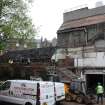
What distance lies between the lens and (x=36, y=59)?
147 ft

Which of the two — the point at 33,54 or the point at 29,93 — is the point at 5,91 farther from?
the point at 33,54

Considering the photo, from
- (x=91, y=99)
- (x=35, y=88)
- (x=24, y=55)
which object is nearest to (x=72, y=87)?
(x=91, y=99)

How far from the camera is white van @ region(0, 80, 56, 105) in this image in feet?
77.0

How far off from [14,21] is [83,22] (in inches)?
480

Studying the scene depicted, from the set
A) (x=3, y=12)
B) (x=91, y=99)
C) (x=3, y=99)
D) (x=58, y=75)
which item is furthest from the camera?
(x=58, y=75)

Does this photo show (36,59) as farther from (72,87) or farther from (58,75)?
(72,87)

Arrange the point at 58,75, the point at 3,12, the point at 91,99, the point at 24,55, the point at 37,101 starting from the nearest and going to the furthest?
the point at 37,101 → the point at 91,99 → the point at 3,12 → the point at 58,75 → the point at 24,55

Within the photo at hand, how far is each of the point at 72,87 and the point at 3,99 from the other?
23.3ft

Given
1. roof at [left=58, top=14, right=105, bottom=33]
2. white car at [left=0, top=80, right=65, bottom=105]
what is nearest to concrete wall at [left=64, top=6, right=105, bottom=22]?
roof at [left=58, top=14, right=105, bottom=33]

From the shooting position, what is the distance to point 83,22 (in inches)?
1690

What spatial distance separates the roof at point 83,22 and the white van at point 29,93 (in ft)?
57.1

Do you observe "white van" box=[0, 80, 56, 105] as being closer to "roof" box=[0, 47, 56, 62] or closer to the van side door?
the van side door

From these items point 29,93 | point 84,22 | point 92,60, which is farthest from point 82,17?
point 29,93

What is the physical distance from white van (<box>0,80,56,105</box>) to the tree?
314 inches
